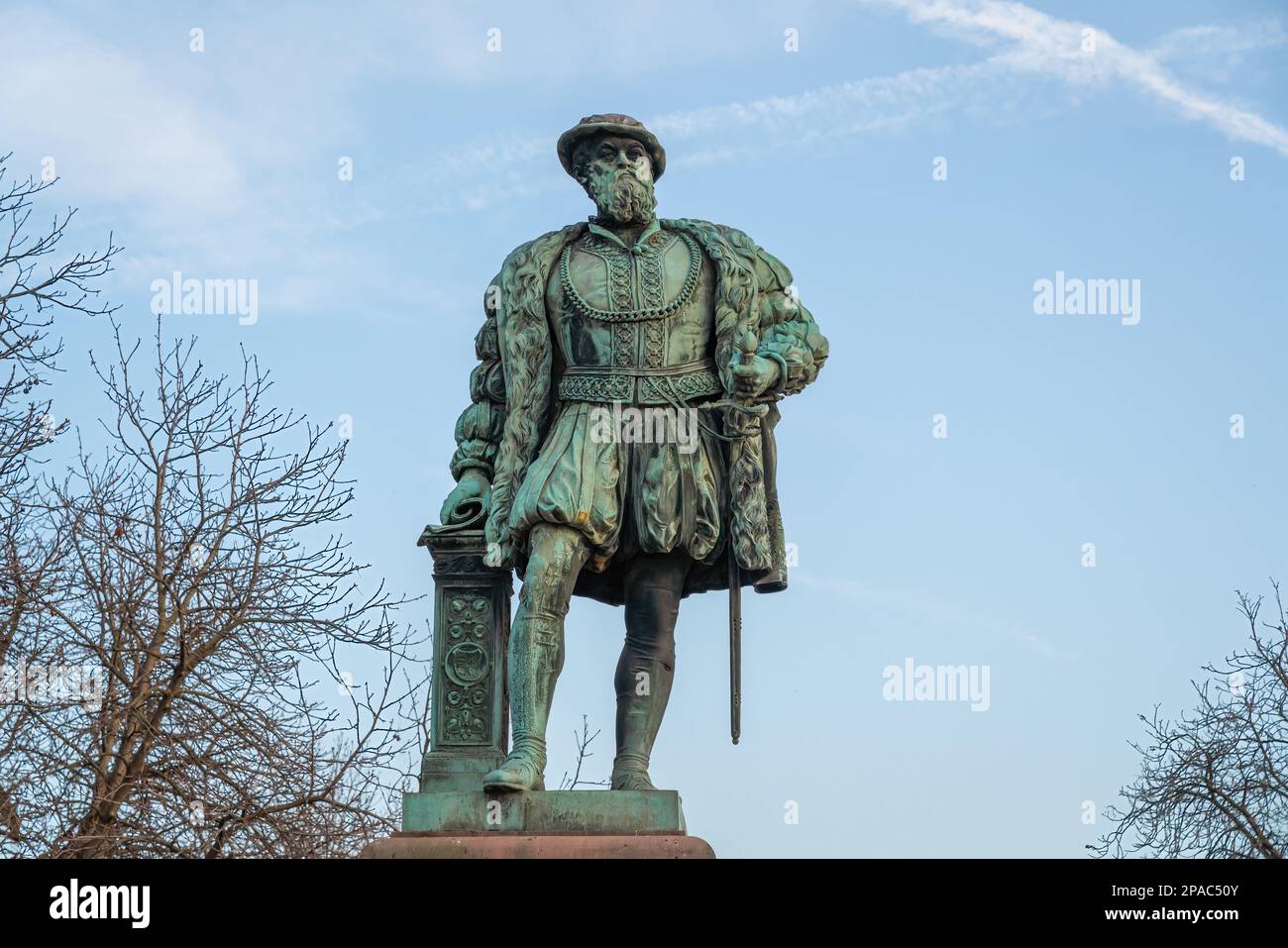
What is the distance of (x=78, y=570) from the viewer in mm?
15445

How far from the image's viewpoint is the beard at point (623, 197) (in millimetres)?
11391

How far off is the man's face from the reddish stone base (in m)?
2.95

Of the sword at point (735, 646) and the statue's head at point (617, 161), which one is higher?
the statue's head at point (617, 161)

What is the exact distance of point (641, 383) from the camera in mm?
11227

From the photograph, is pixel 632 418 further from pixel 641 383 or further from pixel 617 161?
pixel 617 161

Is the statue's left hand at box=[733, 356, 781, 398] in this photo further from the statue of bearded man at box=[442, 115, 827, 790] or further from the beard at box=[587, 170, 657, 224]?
the beard at box=[587, 170, 657, 224]

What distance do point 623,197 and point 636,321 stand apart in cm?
60

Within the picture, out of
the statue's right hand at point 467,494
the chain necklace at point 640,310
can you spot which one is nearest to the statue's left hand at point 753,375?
the chain necklace at point 640,310

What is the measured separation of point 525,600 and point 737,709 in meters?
1.05

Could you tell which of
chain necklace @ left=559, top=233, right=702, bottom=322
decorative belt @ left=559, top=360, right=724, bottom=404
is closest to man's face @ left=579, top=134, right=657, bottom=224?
chain necklace @ left=559, top=233, right=702, bottom=322

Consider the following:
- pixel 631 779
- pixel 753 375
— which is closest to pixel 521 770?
pixel 631 779

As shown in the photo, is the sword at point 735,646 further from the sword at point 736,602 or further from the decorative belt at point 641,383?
the decorative belt at point 641,383

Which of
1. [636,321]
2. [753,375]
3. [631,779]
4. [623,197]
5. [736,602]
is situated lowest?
[631,779]
